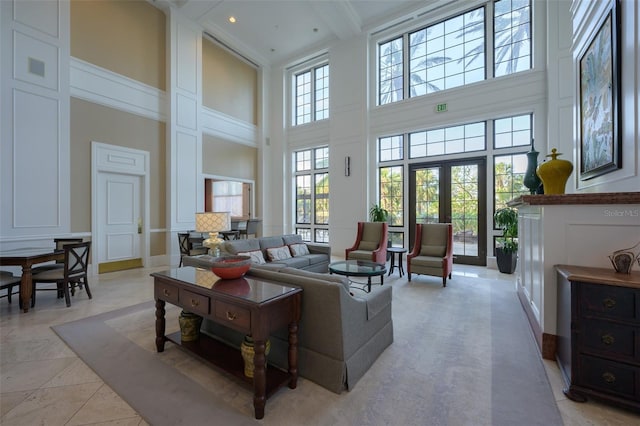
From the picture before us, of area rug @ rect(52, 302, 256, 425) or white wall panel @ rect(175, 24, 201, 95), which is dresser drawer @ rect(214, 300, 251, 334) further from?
white wall panel @ rect(175, 24, 201, 95)

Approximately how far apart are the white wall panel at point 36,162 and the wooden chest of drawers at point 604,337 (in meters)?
6.96

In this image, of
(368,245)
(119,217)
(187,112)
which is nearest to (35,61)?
(187,112)

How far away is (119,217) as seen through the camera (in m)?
5.87

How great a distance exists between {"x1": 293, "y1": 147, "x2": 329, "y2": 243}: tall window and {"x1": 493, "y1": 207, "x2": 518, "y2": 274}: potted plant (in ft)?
14.5

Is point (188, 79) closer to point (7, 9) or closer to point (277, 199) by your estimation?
point (7, 9)

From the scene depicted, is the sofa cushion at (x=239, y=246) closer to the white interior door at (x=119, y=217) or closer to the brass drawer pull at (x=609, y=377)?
the white interior door at (x=119, y=217)

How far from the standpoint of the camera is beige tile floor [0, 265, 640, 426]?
1.70 metres

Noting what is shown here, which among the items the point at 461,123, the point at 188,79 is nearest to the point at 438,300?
the point at 461,123

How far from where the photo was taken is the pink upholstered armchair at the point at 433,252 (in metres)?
4.67

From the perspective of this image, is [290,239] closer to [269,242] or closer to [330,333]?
[269,242]

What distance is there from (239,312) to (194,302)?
53 cm

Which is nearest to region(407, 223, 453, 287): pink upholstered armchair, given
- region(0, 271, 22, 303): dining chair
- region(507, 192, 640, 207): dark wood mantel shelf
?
region(507, 192, 640, 207): dark wood mantel shelf

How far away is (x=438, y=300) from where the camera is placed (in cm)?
392

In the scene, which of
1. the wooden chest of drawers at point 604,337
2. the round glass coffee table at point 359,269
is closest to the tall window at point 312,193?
the round glass coffee table at point 359,269
